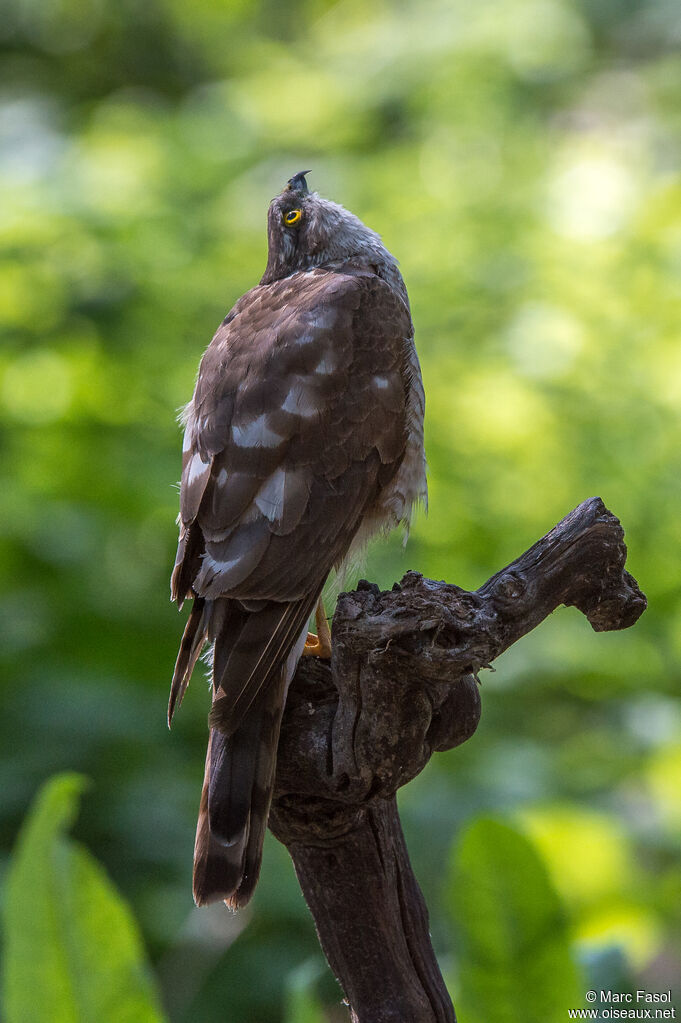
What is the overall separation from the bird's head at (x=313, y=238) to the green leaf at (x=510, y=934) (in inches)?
51.9

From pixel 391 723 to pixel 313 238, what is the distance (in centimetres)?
138

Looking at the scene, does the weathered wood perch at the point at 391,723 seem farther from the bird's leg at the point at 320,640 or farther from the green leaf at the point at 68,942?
the green leaf at the point at 68,942

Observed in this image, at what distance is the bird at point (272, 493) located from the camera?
1.88 meters

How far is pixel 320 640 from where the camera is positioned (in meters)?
2.44

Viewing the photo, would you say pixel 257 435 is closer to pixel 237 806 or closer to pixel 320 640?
pixel 320 640

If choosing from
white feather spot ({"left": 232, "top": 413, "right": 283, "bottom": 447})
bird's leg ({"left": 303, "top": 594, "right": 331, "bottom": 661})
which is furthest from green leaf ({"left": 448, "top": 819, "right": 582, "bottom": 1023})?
white feather spot ({"left": 232, "top": 413, "right": 283, "bottom": 447})

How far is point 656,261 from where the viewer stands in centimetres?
483

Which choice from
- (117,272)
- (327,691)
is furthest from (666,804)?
(117,272)

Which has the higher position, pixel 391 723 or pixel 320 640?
pixel 320 640

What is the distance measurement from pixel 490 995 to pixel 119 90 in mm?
8189

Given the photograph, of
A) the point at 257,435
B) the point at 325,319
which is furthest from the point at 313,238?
the point at 257,435

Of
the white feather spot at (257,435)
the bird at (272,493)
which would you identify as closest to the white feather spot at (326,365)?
the bird at (272,493)

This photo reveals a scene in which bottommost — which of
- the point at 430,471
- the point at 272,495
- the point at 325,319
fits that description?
the point at 272,495

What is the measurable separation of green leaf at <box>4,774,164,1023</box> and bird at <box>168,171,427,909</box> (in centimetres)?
32
